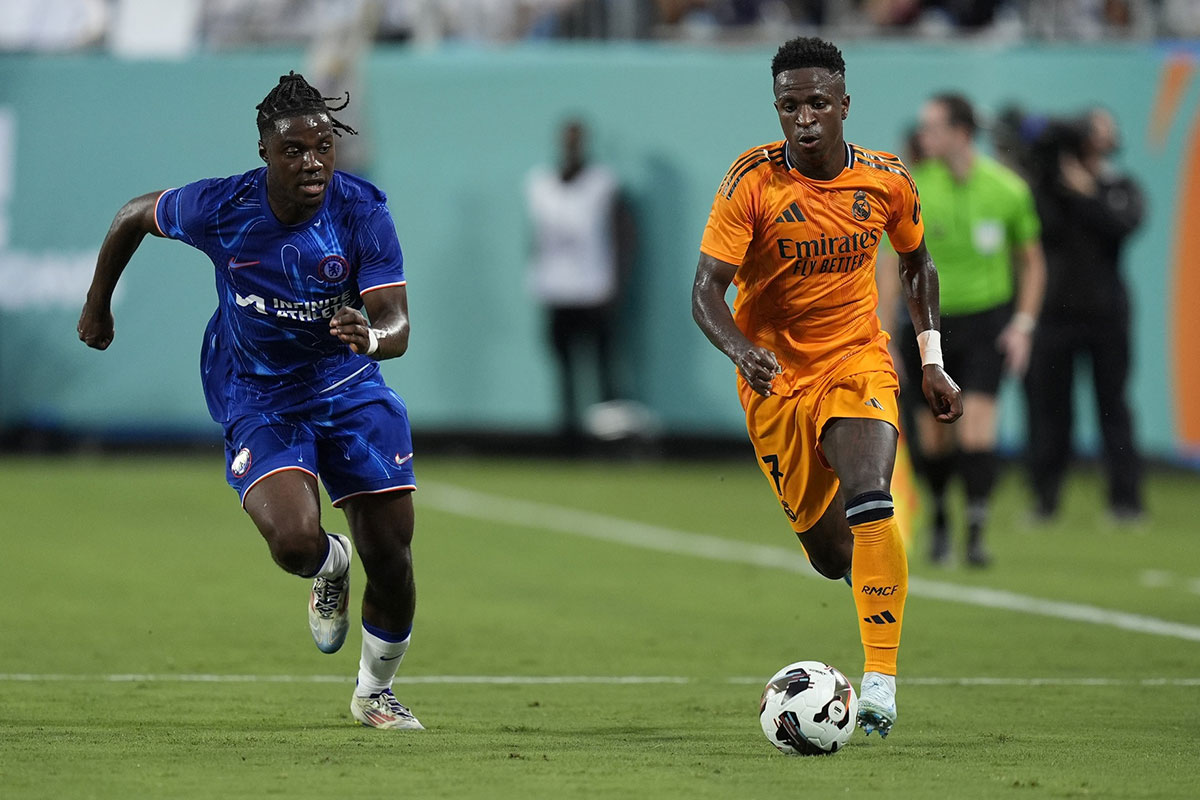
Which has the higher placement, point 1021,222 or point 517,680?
point 1021,222

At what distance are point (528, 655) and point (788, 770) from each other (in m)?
3.08

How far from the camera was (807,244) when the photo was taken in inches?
295

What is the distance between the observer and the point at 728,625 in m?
10.5

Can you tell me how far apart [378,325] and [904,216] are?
2071 mm

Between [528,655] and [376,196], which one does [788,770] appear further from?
[528,655]

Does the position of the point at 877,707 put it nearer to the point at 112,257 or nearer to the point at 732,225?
the point at 732,225

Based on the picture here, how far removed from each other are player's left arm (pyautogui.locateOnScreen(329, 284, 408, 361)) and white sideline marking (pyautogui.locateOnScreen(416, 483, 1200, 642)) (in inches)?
190

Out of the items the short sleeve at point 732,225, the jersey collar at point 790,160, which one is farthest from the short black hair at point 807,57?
the short sleeve at point 732,225

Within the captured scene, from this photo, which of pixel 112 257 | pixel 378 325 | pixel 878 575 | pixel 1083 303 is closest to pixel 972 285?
pixel 1083 303

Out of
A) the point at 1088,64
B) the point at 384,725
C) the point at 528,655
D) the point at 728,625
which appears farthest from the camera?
the point at 1088,64

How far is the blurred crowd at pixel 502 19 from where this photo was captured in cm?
1981

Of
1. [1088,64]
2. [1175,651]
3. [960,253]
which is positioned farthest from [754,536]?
[1088,64]

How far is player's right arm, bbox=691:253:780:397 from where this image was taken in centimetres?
691

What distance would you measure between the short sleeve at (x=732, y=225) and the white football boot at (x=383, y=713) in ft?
6.55
